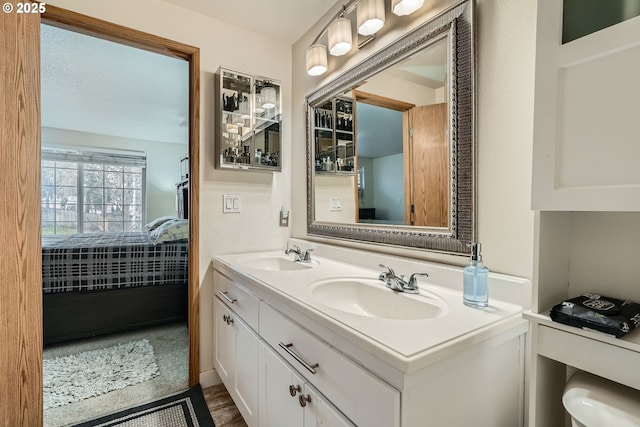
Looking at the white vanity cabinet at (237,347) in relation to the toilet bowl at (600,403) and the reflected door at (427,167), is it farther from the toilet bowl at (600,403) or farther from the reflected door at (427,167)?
the toilet bowl at (600,403)

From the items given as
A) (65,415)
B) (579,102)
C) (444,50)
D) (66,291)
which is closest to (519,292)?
(579,102)

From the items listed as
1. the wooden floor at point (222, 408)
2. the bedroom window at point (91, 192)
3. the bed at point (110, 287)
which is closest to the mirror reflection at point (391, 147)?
the wooden floor at point (222, 408)

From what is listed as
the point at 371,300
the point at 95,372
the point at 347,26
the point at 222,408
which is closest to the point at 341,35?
the point at 347,26

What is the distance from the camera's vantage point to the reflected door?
1.14 m

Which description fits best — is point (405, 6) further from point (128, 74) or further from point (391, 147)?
point (128, 74)

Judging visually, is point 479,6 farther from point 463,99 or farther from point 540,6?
point 540,6

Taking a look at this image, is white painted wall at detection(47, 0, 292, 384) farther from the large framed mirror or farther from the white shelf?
the white shelf

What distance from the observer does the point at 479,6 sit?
102 centimetres

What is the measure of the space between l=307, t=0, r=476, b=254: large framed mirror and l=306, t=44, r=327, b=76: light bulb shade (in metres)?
0.10

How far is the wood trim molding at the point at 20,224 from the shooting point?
1.23 meters

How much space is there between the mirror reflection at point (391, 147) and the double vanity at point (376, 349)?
0.25 meters

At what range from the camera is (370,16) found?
134 centimetres

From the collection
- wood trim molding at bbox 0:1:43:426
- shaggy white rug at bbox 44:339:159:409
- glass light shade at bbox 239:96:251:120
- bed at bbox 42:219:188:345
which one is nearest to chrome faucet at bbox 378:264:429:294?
glass light shade at bbox 239:96:251:120

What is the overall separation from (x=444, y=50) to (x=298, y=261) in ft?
4.07
